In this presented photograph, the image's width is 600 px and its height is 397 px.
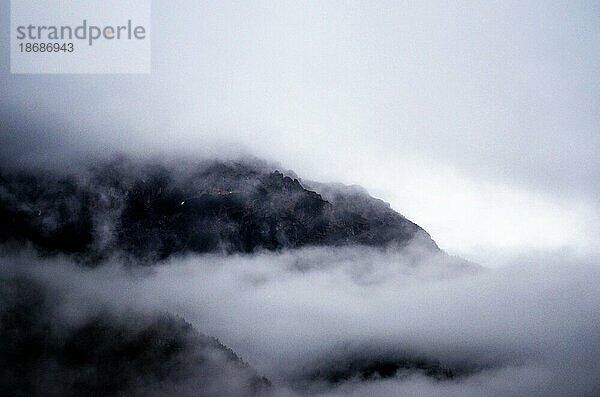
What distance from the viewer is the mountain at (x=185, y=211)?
125 m

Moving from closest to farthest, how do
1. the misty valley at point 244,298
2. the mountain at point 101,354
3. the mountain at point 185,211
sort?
the mountain at point 101,354 → the misty valley at point 244,298 → the mountain at point 185,211

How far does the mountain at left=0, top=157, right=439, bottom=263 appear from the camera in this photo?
412ft

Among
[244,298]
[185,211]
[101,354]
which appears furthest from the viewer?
[244,298]

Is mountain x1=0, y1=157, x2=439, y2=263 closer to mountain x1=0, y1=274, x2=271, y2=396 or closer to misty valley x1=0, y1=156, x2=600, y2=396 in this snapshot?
misty valley x1=0, y1=156, x2=600, y2=396

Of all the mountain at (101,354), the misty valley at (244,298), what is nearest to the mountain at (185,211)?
the misty valley at (244,298)

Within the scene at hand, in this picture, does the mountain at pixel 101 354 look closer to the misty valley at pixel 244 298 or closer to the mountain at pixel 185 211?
the misty valley at pixel 244 298

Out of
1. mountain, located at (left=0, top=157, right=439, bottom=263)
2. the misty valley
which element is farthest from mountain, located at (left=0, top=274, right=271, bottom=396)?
mountain, located at (left=0, top=157, right=439, bottom=263)

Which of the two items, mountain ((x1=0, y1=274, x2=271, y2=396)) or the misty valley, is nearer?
mountain ((x1=0, y1=274, x2=271, y2=396))

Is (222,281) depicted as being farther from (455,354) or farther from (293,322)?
(455,354)

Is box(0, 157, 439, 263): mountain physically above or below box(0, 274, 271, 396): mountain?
above

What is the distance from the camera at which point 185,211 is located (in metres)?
152

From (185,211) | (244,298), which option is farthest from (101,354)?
(244,298)

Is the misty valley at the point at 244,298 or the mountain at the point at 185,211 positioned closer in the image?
the misty valley at the point at 244,298

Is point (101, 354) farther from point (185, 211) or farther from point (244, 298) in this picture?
point (244, 298)
